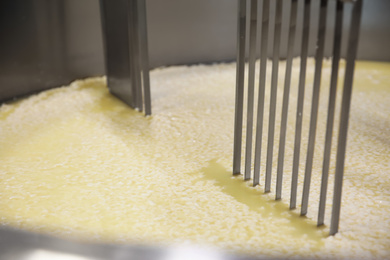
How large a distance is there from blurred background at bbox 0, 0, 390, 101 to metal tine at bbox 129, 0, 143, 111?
50 centimetres

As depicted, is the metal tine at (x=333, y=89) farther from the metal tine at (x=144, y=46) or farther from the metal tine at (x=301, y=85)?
the metal tine at (x=144, y=46)

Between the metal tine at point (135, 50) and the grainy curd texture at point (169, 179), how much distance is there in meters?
0.07

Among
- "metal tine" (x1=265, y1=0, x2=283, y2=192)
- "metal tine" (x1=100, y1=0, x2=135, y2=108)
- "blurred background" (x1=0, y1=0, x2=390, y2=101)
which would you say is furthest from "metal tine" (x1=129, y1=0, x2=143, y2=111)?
"metal tine" (x1=265, y1=0, x2=283, y2=192)

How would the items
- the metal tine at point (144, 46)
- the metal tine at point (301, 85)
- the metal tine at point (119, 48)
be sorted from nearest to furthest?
1. the metal tine at point (301, 85)
2. the metal tine at point (144, 46)
3. the metal tine at point (119, 48)

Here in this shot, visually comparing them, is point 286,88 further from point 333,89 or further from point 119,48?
point 119,48

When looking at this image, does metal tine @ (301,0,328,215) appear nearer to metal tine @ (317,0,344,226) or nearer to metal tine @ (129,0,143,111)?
metal tine @ (317,0,344,226)

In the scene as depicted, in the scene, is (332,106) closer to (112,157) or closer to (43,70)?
(112,157)

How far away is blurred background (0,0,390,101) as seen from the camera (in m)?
1.90

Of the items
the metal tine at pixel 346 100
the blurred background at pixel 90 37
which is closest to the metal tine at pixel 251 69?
the metal tine at pixel 346 100

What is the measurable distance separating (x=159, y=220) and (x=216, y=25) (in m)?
1.86

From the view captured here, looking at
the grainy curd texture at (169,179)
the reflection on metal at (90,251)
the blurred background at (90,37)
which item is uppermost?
the blurred background at (90,37)

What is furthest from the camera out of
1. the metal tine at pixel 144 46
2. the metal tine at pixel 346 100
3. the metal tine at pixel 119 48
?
the metal tine at pixel 119 48

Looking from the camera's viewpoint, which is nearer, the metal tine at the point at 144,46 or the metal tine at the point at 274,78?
the metal tine at the point at 274,78

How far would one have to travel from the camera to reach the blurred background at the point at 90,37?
1.90m
